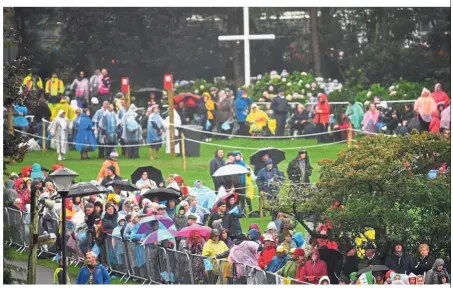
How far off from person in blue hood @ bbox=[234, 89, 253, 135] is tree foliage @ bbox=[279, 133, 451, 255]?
10364 mm

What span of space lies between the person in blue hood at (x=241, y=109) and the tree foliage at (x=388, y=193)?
34.0 ft

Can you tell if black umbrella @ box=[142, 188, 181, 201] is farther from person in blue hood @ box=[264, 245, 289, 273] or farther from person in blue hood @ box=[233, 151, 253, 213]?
person in blue hood @ box=[264, 245, 289, 273]

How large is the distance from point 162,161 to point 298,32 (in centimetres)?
1137

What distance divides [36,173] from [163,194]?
13.3 ft

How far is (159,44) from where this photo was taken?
43031 mm

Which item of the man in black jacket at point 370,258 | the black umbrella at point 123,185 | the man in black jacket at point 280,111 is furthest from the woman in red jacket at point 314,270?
the man in black jacket at point 280,111

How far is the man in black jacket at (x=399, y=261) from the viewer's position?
2325 cm

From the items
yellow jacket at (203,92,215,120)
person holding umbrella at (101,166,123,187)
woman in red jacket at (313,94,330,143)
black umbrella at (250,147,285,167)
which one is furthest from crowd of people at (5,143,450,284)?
yellow jacket at (203,92,215,120)

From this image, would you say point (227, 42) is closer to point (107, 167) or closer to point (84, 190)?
point (107, 167)

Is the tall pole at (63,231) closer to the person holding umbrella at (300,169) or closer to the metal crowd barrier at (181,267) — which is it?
the metal crowd barrier at (181,267)

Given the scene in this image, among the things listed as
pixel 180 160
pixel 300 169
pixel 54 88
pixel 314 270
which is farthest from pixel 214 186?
pixel 54 88

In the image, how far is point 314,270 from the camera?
74.9 feet

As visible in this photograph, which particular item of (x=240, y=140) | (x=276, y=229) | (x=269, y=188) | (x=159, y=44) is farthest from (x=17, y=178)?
(x=159, y=44)
